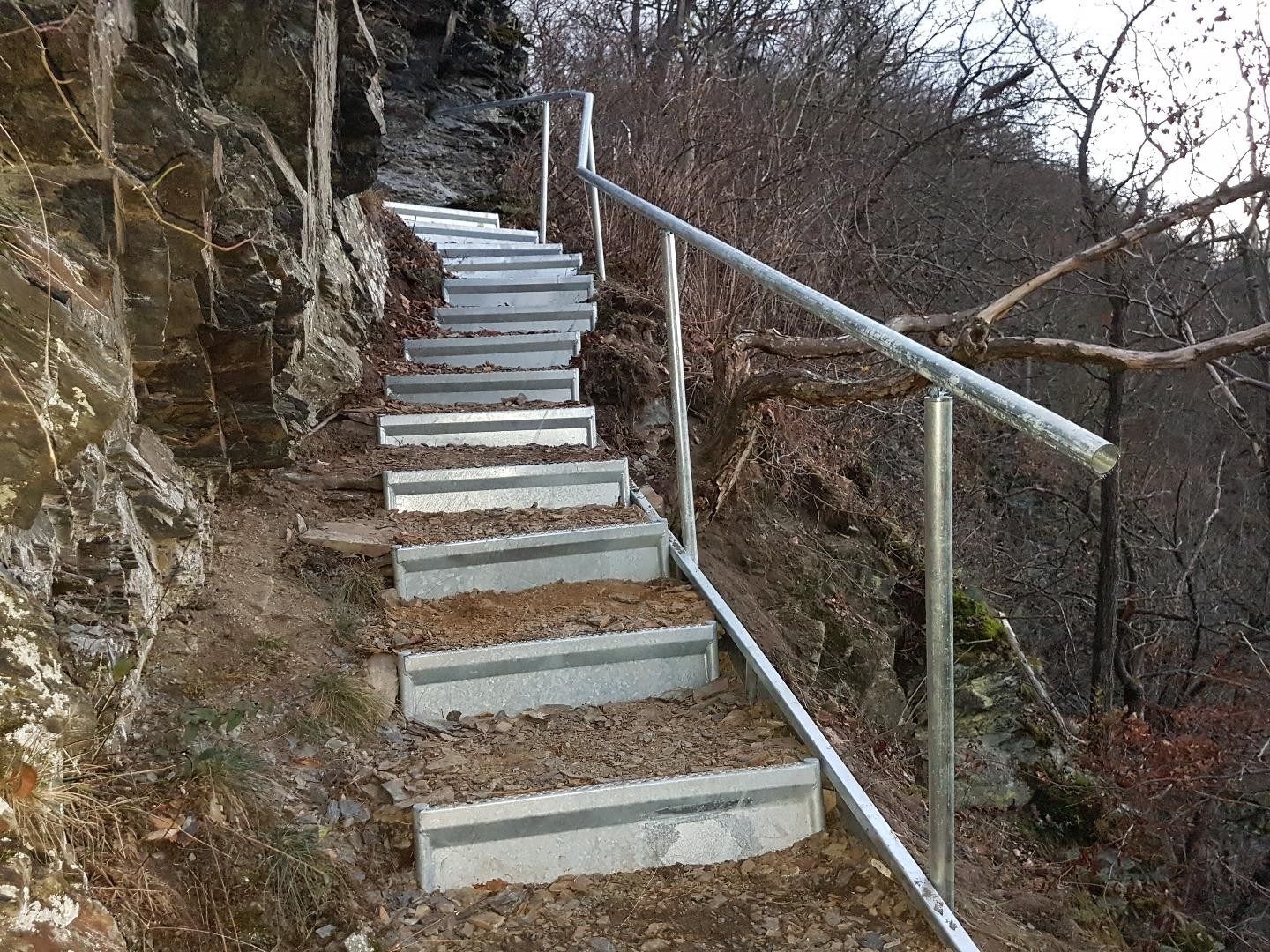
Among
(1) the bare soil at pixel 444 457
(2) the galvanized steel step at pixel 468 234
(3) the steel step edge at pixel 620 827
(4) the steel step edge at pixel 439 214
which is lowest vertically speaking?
(3) the steel step edge at pixel 620 827

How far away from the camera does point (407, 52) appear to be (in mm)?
8594

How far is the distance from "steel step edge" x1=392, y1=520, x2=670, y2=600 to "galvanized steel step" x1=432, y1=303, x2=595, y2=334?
2432 mm

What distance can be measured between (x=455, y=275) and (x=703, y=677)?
393 centimetres

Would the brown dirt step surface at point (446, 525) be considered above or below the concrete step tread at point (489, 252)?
below

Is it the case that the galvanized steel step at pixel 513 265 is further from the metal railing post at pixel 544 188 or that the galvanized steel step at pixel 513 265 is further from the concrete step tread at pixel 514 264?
the metal railing post at pixel 544 188

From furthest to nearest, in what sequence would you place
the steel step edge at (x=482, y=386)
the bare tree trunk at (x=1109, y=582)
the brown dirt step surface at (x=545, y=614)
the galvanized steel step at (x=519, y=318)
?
the bare tree trunk at (x=1109, y=582) < the galvanized steel step at (x=519, y=318) < the steel step edge at (x=482, y=386) < the brown dirt step surface at (x=545, y=614)

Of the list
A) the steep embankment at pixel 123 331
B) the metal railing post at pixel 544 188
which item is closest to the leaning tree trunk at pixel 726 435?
the steep embankment at pixel 123 331

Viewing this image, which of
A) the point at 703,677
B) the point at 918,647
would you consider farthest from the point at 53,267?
the point at 918,647

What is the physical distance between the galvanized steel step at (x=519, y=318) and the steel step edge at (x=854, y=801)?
2.70 m

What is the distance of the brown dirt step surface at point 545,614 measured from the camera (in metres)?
2.65

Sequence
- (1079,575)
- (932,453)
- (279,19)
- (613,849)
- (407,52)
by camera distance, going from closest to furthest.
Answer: (932,453), (613,849), (279,19), (407,52), (1079,575)

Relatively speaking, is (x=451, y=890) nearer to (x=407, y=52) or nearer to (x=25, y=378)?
(x=25, y=378)

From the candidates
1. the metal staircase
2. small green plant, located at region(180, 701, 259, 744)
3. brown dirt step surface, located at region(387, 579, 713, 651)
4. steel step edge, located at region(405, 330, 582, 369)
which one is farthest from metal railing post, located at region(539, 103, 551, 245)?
small green plant, located at region(180, 701, 259, 744)

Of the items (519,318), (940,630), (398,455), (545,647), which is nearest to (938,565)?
(940,630)
